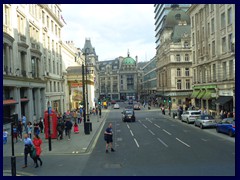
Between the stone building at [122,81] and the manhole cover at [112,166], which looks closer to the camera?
the manhole cover at [112,166]

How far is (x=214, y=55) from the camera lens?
40.0 metres

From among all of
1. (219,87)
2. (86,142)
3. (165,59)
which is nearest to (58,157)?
(86,142)

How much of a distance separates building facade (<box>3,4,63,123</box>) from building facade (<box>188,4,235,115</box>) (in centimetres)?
2275

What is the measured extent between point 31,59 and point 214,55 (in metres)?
23.8

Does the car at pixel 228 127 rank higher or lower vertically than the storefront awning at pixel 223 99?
lower

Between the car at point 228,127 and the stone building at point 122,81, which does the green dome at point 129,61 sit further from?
the car at point 228,127

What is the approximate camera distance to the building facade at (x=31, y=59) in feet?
91.4

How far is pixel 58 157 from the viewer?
16.1m

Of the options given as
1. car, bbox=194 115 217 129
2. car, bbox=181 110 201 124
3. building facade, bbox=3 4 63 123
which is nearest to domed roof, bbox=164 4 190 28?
building facade, bbox=3 4 63 123

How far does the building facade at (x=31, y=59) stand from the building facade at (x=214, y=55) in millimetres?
22749

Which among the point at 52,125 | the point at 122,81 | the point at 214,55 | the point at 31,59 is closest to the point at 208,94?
the point at 214,55

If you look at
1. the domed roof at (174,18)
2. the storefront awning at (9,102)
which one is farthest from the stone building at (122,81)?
the storefront awning at (9,102)

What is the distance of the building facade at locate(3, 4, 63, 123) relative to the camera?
27.9 meters

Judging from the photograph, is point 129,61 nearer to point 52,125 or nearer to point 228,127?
point 52,125
